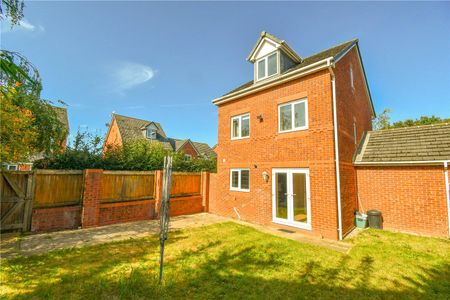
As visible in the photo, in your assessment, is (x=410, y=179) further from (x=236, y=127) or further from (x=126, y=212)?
(x=126, y=212)

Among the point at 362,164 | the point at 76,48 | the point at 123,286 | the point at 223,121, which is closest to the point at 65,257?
the point at 123,286

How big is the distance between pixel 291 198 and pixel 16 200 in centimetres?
1127

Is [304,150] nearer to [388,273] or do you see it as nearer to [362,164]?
[362,164]

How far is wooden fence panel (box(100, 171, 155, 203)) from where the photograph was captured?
10023 mm

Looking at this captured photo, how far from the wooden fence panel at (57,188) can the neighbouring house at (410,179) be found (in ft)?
44.2

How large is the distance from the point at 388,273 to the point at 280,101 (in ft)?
25.2

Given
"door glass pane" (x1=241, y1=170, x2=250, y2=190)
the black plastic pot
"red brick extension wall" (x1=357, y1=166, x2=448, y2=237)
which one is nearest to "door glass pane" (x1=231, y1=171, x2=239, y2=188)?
"door glass pane" (x1=241, y1=170, x2=250, y2=190)

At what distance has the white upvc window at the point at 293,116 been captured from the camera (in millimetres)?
9414

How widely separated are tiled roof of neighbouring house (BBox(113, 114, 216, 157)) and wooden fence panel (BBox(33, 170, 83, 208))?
18082 mm

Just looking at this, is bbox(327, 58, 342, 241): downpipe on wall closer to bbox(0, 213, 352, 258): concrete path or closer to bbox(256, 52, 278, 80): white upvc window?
bbox(0, 213, 352, 258): concrete path

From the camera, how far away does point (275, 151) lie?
33.3 ft

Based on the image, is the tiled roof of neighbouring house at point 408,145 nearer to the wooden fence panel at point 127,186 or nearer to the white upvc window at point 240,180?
the white upvc window at point 240,180

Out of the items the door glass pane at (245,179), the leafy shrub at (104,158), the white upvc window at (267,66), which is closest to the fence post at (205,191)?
the leafy shrub at (104,158)

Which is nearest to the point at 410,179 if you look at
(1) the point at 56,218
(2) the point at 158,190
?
(2) the point at 158,190
